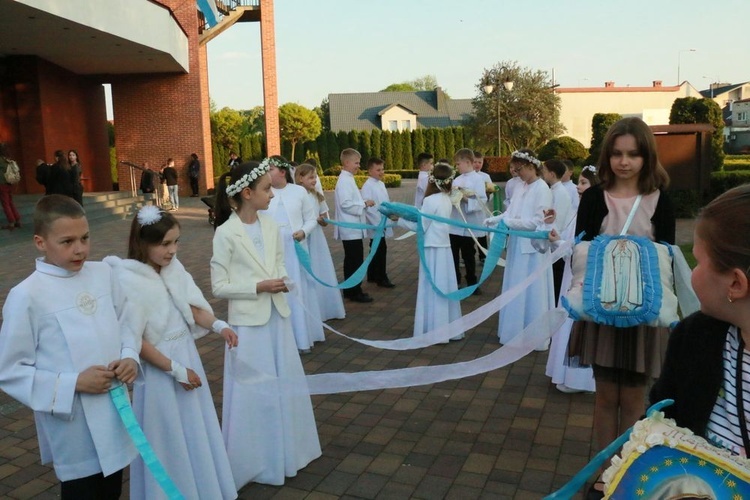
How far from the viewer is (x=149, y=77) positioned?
26078mm

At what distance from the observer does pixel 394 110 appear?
69.4m

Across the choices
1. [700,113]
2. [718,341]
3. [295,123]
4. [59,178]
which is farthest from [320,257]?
[295,123]

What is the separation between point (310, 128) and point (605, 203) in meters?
63.2

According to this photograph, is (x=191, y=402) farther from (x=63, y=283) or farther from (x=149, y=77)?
(x=149, y=77)

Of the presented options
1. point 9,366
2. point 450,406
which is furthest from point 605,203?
point 9,366

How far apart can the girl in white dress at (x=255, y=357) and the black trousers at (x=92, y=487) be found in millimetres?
951

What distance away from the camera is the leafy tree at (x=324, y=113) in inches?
3000

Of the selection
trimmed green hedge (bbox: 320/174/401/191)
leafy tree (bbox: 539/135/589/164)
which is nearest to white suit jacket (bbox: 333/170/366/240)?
leafy tree (bbox: 539/135/589/164)

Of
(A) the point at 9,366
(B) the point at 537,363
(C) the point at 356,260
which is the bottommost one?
(B) the point at 537,363

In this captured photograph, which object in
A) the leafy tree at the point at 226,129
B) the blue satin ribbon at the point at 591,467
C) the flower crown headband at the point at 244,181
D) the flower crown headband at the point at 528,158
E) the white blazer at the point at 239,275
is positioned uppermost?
the leafy tree at the point at 226,129

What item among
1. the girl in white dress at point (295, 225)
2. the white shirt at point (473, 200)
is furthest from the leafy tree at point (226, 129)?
the girl in white dress at point (295, 225)

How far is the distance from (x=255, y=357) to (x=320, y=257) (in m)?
4.13

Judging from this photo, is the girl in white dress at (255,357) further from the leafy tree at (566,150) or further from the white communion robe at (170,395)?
the leafy tree at (566,150)

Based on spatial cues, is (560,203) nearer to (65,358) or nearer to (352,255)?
(352,255)
